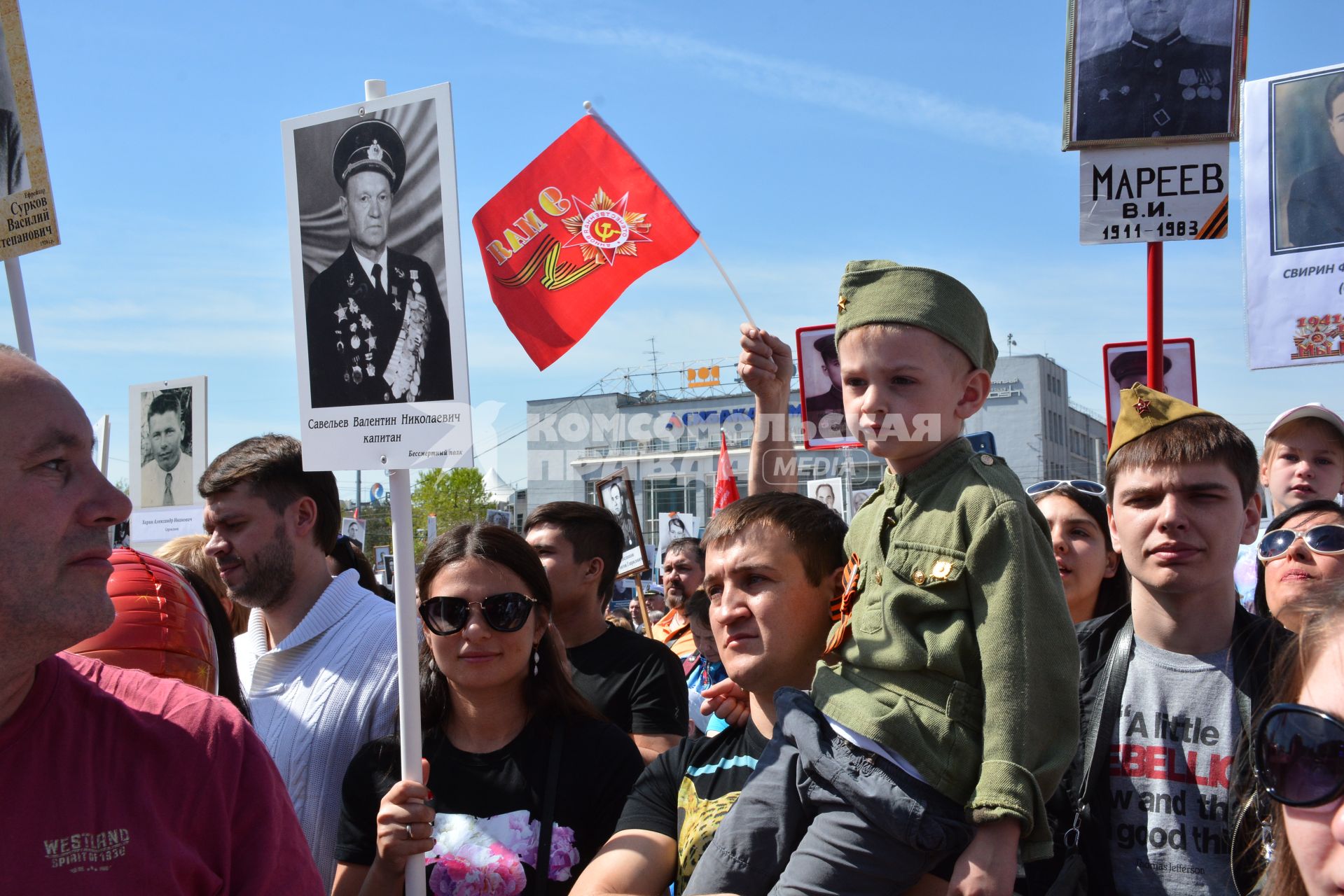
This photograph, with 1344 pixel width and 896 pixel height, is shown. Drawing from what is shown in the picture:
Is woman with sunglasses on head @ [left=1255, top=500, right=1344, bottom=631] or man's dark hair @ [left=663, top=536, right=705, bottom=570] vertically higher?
woman with sunglasses on head @ [left=1255, top=500, right=1344, bottom=631]

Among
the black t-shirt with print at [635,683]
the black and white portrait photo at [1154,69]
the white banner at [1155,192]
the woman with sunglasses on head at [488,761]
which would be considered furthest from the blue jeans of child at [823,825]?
the black and white portrait photo at [1154,69]

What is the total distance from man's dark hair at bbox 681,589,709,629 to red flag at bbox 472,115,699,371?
1371 millimetres

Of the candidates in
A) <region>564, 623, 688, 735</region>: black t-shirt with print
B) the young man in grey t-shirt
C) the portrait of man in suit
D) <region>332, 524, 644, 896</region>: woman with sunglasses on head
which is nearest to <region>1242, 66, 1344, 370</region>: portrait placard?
the young man in grey t-shirt

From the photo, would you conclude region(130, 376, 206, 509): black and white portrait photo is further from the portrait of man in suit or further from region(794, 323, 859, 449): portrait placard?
region(794, 323, 859, 449): portrait placard

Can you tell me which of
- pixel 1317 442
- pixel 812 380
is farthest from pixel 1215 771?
pixel 812 380

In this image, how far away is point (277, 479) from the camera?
13.4 feet

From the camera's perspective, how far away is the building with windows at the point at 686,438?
71000 millimetres

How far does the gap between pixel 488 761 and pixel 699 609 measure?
2.11 metres

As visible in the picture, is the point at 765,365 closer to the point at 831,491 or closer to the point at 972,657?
the point at 972,657

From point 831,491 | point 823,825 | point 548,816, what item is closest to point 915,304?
point 823,825

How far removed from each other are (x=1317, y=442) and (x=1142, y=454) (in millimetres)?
2351

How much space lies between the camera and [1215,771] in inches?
103

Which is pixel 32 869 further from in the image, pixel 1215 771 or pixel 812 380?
pixel 812 380

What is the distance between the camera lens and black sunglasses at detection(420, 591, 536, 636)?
3346mm
